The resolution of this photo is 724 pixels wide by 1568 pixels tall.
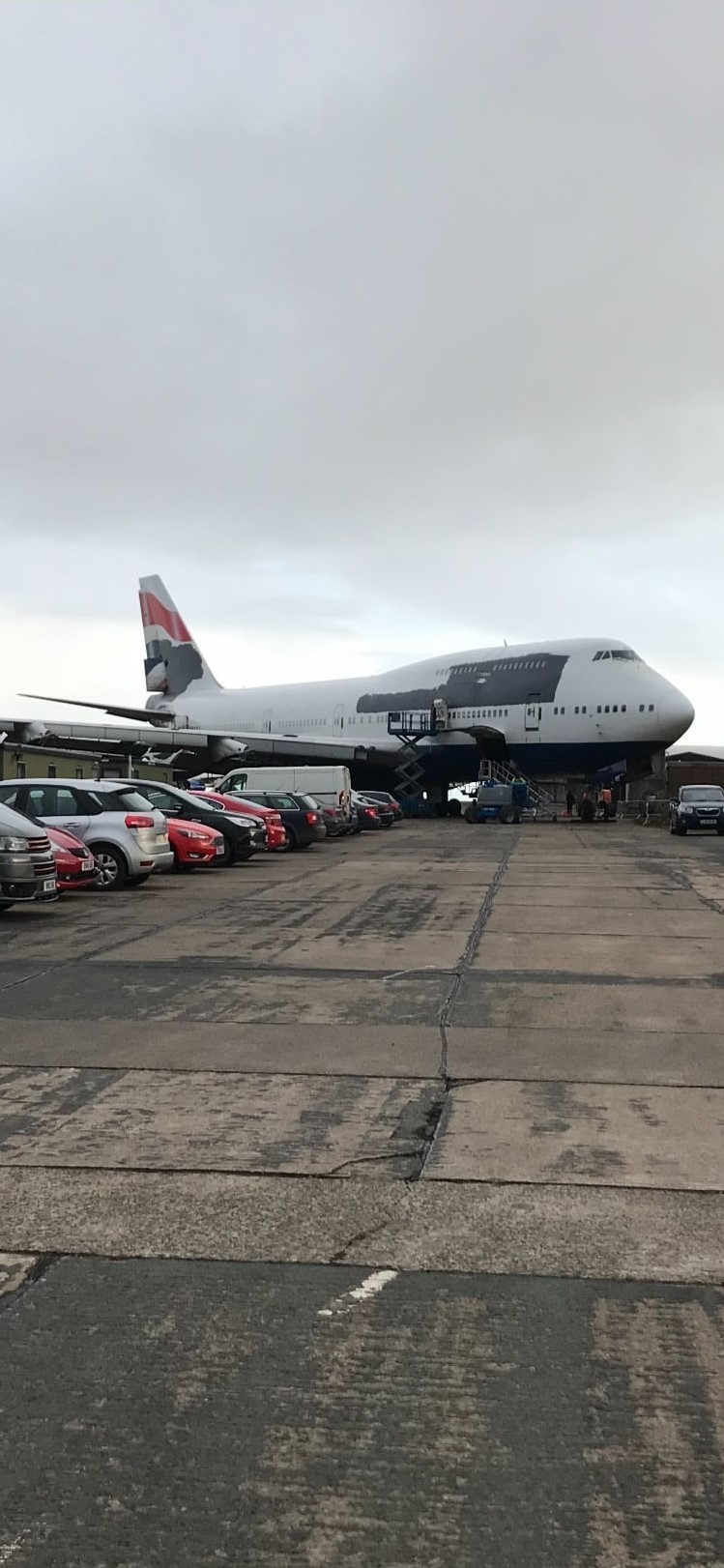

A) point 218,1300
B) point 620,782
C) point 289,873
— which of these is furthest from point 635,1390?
point 620,782

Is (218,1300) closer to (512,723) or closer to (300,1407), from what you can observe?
(300,1407)

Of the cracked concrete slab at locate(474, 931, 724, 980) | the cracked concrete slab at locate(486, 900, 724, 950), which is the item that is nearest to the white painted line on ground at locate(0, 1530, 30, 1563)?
the cracked concrete slab at locate(474, 931, 724, 980)

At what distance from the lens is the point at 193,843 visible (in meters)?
21.9

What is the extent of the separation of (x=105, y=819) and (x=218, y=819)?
6286mm

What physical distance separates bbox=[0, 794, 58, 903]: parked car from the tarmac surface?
13.6ft

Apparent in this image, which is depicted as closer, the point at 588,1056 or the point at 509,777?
the point at 588,1056

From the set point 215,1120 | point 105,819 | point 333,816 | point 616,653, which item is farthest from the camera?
point 616,653

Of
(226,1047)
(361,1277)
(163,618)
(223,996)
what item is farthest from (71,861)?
(163,618)

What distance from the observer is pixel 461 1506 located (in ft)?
9.37

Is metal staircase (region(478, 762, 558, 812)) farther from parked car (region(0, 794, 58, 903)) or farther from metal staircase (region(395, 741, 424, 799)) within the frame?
parked car (region(0, 794, 58, 903))

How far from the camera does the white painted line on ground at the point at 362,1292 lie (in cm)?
387

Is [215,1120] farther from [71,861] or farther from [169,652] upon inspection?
[169,652]

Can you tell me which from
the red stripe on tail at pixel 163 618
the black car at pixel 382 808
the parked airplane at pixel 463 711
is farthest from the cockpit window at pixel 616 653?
the red stripe on tail at pixel 163 618

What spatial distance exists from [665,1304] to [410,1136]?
199 centimetres
